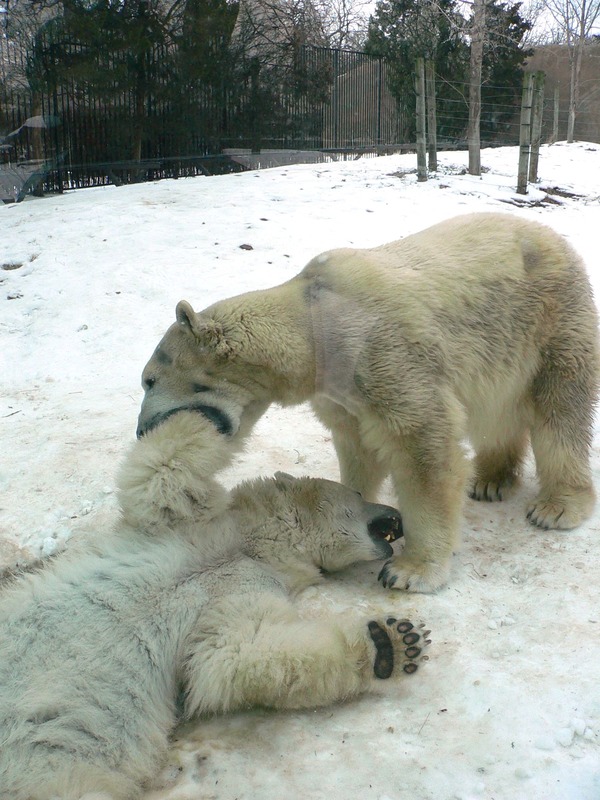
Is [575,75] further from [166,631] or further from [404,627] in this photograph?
[166,631]

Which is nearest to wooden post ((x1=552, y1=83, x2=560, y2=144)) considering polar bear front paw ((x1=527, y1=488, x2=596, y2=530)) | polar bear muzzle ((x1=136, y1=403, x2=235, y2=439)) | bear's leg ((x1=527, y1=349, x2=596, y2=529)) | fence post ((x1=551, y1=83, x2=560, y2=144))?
fence post ((x1=551, y1=83, x2=560, y2=144))

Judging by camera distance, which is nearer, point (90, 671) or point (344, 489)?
point (90, 671)

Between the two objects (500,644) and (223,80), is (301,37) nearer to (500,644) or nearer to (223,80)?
(223,80)

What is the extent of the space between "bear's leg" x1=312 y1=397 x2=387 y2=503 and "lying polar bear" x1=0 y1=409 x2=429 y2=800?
47 centimetres

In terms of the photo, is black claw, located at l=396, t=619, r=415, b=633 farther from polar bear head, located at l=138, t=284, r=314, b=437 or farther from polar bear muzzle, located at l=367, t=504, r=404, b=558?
polar bear head, located at l=138, t=284, r=314, b=437

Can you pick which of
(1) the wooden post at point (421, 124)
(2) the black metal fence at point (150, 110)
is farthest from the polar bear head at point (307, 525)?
(1) the wooden post at point (421, 124)

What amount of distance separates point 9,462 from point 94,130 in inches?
280

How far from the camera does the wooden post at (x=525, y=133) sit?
11141 mm

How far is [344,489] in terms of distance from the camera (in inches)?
126

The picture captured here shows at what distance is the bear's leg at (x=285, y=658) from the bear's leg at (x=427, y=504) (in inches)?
20.6

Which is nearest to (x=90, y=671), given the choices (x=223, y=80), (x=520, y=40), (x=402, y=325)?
(x=402, y=325)

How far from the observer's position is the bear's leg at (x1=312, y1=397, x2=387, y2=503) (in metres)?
3.37

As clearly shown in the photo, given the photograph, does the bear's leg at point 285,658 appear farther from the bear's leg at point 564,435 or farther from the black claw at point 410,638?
the bear's leg at point 564,435

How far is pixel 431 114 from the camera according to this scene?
470 inches
